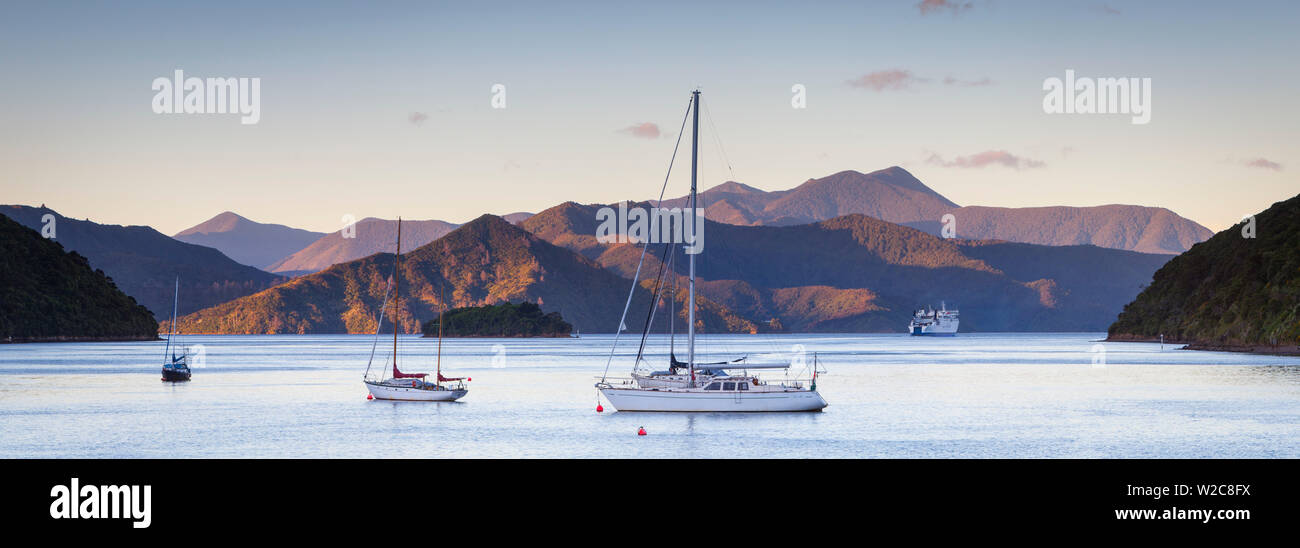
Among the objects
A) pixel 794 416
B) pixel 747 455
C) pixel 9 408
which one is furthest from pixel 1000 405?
pixel 9 408

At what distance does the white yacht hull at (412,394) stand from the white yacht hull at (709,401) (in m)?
14.3

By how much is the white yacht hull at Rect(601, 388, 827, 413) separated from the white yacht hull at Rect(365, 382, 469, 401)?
1427 cm

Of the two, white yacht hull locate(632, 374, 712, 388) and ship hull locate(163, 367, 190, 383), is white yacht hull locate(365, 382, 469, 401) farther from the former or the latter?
ship hull locate(163, 367, 190, 383)

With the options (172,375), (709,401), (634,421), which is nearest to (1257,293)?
(709,401)

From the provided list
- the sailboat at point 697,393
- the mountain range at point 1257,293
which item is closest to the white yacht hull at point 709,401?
the sailboat at point 697,393

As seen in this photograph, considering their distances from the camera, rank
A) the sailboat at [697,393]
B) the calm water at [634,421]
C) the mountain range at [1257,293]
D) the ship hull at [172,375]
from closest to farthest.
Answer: the calm water at [634,421]
the sailboat at [697,393]
the ship hull at [172,375]
the mountain range at [1257,293]

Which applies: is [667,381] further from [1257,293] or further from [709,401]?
[1257,293]

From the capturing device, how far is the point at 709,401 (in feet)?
191

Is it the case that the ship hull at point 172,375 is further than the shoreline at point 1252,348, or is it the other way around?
the shoreline at point 1252,348

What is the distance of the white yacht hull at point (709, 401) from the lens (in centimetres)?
5806

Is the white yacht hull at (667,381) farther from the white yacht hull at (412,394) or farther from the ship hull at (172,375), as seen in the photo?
the ship hull at (172,375)

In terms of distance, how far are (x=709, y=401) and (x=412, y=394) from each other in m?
20.6
